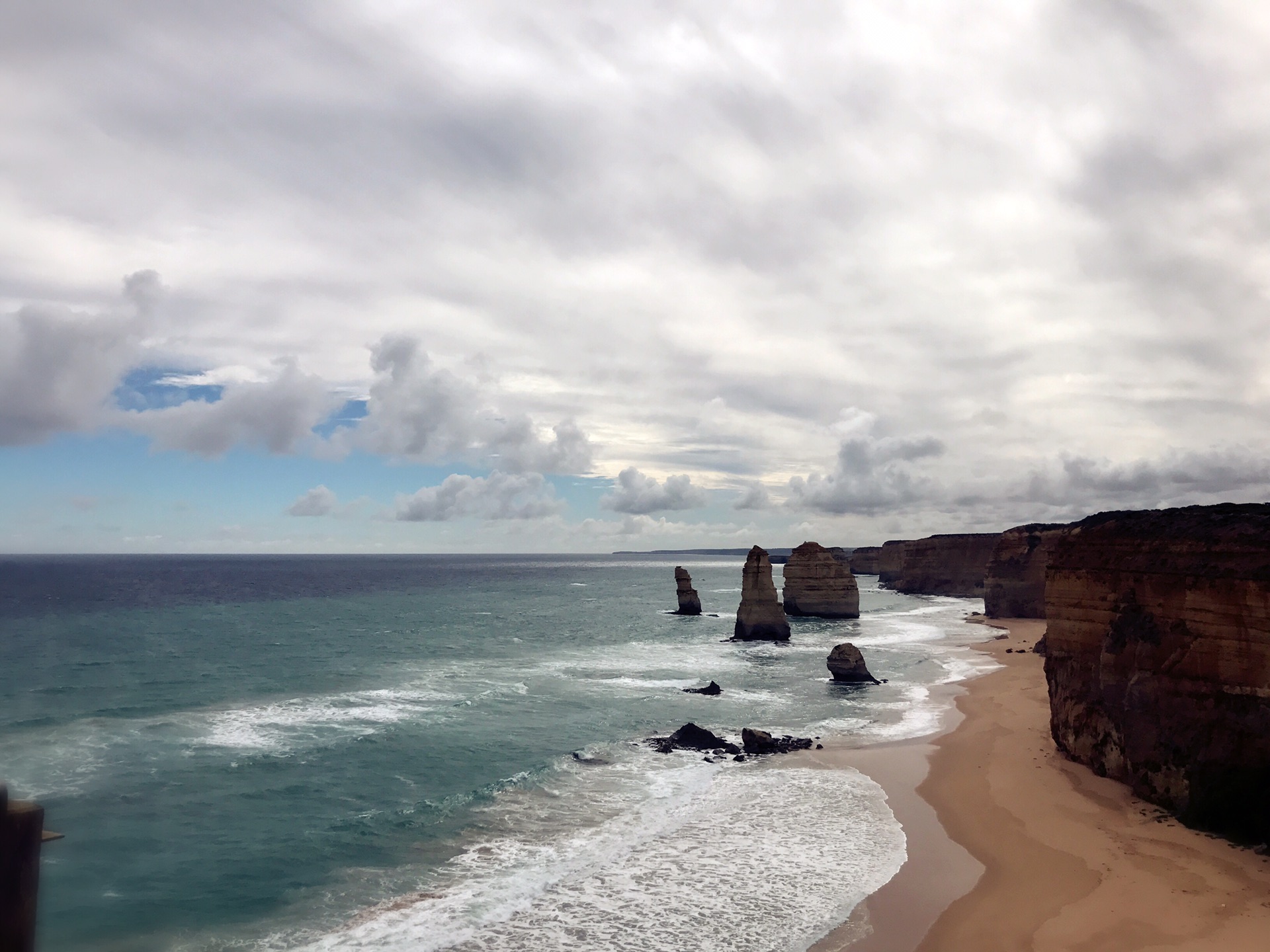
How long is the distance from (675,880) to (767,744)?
39.1ft

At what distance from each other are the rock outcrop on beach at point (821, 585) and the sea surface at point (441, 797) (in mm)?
22463

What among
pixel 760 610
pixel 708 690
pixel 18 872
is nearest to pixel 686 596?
pixel 760 610

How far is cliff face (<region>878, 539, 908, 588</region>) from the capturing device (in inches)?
5906

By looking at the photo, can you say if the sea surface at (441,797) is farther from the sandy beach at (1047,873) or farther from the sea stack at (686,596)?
the sea stack at (686,596)

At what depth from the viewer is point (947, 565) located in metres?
115

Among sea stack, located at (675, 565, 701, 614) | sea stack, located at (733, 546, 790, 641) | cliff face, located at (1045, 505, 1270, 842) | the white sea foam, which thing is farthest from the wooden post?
sea stack, located at (675, 565, 701, 614)

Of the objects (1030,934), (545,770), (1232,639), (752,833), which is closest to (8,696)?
(545,770)

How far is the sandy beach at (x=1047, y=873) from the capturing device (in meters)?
14.4

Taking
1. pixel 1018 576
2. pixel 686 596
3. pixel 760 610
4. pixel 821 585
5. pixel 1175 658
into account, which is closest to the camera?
pixel 1175 658

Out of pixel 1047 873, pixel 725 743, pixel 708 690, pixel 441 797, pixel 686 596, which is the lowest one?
pixel 708 690

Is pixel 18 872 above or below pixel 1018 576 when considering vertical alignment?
above

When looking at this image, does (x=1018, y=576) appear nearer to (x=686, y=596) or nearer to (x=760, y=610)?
(x=760, y=610)

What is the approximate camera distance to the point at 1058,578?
25500 millimetres

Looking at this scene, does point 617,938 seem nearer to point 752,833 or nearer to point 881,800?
point 752,833
